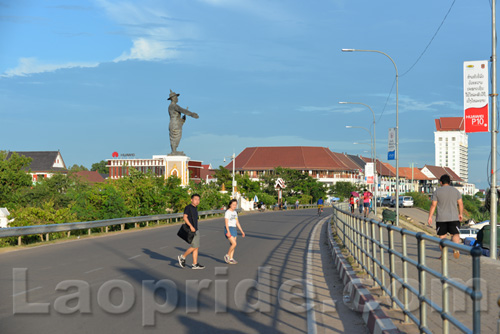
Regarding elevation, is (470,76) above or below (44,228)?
above

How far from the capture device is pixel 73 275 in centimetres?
1284

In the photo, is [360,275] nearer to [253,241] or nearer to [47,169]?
[253,241]

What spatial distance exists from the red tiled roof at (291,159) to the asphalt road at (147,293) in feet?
383

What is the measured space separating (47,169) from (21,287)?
117 meters

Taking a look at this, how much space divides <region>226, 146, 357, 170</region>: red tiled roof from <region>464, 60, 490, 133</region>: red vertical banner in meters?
118

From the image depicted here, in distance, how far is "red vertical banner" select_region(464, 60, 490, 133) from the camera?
14984mm

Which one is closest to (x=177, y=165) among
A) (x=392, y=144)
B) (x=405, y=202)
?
(x=392, y=144)

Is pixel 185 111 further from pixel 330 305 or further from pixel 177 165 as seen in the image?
pixel 330 305

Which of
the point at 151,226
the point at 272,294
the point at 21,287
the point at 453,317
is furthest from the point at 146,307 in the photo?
the point at 151,226

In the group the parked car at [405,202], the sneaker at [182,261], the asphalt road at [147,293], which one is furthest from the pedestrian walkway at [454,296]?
the parked car at [405,202]

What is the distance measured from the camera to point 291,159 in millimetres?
137000

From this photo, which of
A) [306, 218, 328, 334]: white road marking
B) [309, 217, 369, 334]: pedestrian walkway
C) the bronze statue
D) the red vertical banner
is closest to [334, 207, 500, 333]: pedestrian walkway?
[309, 217, 369, 334]: pedestrian walkway

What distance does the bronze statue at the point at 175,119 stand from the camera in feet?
172

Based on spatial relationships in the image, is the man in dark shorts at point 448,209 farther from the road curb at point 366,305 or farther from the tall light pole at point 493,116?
the tall light pole at point 493,116
